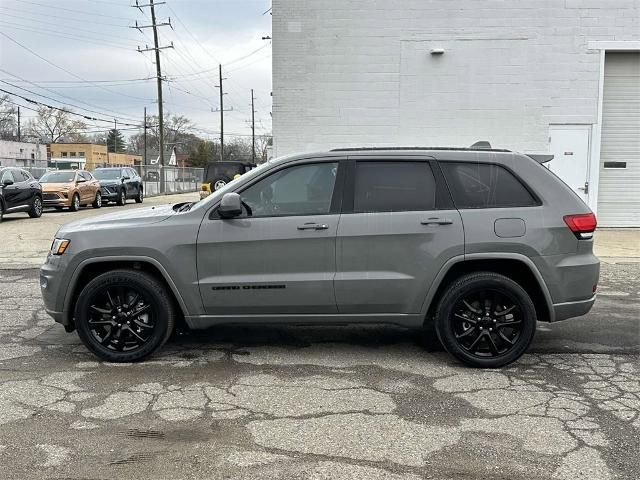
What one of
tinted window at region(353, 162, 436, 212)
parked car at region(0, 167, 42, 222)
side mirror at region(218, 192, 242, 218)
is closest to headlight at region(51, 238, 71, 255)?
side mirror at region(218, 192, 242, 218)

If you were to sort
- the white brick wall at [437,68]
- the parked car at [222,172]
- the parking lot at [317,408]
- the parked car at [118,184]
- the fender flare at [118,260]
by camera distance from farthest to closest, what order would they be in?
the parked car at [118,184]
the parked car at [222,172]
the white brick wall at [437,68]
the fender flare at [118,260]
the parking lot at [317,408]

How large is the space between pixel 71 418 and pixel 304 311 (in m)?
1.89

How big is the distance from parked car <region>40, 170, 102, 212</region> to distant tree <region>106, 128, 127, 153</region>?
291ft

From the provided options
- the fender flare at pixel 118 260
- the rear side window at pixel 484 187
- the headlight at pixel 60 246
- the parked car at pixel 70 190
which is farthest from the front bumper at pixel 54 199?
the rear side window at pixel 484 187

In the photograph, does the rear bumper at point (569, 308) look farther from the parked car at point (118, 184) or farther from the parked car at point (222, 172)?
the parked car at point (118, 184)

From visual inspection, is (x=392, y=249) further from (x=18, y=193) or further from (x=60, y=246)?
(x=18, y=193)

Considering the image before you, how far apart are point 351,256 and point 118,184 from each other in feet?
73.5

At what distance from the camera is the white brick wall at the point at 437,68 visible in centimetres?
1361

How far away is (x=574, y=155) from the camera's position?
547 inches

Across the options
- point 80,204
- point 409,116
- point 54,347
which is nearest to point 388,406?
point 54,347

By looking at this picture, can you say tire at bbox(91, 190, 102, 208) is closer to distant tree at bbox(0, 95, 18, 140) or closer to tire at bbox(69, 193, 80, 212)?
tire at bbox(69, 193, 80, 212)

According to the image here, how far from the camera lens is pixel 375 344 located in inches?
215

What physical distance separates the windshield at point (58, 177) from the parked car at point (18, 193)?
3.36 metres

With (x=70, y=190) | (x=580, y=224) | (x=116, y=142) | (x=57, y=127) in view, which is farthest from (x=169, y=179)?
(x=116, y=142)
